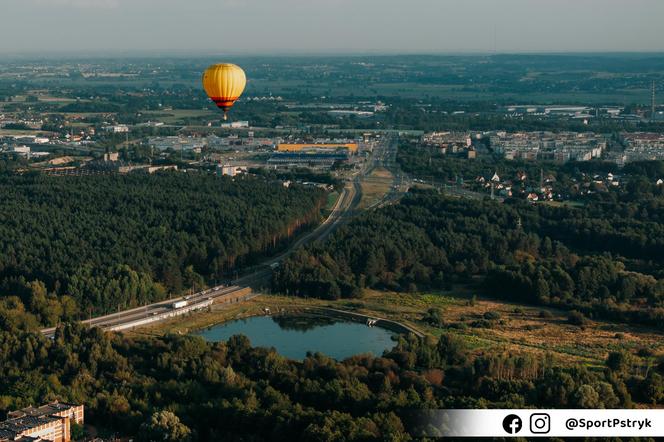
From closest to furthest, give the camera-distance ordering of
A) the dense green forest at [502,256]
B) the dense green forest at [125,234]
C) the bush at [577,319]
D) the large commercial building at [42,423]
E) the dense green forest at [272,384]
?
the large commercial building at [42,423]
the dense green forest at [272,384]
the bush at [577,319]
the dense green forest at [125,234]
the dense green forest at [502,256]

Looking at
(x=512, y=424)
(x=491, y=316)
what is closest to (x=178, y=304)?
(x=491, y=316)

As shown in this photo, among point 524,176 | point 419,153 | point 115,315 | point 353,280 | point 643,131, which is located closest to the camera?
point 115,315

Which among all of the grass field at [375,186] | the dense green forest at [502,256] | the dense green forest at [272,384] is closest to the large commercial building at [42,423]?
the dense green forest at [272,384]

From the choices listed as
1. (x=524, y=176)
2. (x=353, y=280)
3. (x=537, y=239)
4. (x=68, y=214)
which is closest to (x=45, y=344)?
(x=353, y=280)

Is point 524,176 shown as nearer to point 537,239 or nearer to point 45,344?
point 537,239

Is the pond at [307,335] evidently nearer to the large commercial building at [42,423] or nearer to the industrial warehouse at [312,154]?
the large commercial building at [42,423]

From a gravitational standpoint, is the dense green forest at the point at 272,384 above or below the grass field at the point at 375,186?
above

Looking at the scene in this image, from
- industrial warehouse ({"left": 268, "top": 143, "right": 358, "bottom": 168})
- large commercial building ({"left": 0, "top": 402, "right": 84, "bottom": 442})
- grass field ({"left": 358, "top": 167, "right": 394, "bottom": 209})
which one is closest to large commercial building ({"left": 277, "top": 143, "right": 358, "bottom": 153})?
industrial warehouse ({"left": 268, "top": 143, "right": 358, "bottom": 168})
